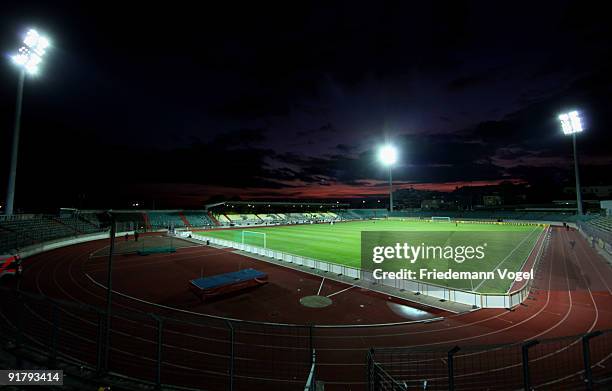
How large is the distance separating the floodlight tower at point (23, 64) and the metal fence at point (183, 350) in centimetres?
2930

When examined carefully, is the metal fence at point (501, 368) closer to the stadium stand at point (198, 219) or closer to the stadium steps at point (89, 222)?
the stadium steps at point (89, 222)

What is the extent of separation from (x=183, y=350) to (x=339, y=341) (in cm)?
581

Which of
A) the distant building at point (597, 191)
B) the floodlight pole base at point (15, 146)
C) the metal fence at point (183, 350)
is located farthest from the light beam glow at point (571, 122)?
the floodlight pole base at point (15, 146)

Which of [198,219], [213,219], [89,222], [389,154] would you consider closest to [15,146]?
[89,222]

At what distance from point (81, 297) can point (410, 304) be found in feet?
59.7

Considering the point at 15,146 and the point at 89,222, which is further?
the point at 89,222

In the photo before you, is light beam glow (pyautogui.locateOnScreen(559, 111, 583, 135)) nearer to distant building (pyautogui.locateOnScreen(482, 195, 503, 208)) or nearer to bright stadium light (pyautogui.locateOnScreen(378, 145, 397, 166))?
bright stadium light (pyautogui.locateOnScreen(378, 145, 397, 166))

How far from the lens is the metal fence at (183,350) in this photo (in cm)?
782

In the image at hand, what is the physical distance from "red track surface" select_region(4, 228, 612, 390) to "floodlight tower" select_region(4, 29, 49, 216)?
901 inches

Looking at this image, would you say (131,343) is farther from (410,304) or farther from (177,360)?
(410,304)

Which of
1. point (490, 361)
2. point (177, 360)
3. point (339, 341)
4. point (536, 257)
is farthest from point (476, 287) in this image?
point (177, 360)

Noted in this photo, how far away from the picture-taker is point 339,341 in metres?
10.4

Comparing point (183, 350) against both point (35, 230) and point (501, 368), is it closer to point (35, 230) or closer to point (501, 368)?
point (501, 368)

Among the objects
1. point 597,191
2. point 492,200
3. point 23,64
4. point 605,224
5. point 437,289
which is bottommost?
point 437,289
